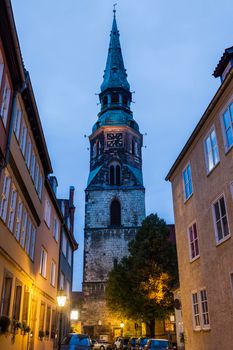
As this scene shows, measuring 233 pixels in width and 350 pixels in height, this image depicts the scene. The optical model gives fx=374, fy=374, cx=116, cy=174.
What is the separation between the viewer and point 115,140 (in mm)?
61500

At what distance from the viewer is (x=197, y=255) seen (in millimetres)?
15727

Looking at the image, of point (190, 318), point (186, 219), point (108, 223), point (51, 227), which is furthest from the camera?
point (108, 223)

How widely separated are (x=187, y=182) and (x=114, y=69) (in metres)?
60.9

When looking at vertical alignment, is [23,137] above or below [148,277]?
above

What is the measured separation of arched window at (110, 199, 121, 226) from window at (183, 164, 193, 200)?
1449 inches

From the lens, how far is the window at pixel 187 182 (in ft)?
56.4

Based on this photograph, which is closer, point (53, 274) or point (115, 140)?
point (53, 274)

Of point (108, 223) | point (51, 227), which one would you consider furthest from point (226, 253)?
point (108, 223)

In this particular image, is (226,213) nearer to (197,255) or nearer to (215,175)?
(215,175)

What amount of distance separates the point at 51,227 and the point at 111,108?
46.2 m

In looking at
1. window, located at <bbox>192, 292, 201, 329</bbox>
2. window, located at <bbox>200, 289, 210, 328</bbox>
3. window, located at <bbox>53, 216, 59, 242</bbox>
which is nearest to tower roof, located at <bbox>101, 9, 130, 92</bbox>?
window, located at <bbox>53, 216, 59, 242</bbox>

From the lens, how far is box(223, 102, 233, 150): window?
1288 centimetres

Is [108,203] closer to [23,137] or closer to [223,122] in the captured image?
[23,137]

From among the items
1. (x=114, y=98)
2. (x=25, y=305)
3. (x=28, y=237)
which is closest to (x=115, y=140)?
(x=114, y=98)
